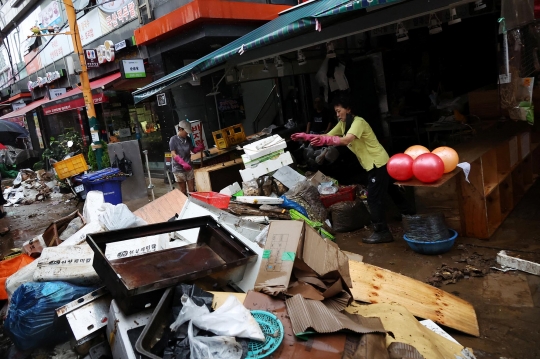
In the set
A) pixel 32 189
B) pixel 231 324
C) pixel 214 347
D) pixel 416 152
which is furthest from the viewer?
pixel 32 189

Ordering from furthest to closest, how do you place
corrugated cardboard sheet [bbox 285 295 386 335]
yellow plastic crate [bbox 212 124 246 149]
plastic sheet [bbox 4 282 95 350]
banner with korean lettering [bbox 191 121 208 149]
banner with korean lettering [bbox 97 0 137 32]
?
banner with korean lettering [bbox 97 0 137 32] → banner with korean lettering [bbox 191 121 208 149] → yellow plastic crate [bbox 212 124 246 149] → plastic sheet [bbox 4 282 95 350] → corrugated cardboard sheet [bbox 285 295 386 335]

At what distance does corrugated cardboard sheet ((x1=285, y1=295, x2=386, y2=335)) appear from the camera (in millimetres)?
2258

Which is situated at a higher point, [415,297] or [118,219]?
[118,219]

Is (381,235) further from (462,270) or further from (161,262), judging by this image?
(161,262)

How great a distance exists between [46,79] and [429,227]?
1941cm

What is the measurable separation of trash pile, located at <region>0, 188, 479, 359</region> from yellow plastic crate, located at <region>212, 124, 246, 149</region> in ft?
13.5

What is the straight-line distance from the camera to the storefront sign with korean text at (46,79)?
56.6 feet

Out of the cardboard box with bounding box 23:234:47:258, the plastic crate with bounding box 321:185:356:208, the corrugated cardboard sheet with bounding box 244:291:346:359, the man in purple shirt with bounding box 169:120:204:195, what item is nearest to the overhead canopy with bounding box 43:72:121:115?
the man in purple shirt with bounding box 169:120:204:195

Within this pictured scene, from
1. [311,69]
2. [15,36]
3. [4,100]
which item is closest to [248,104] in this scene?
[311,69]

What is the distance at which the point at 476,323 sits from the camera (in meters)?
3.31

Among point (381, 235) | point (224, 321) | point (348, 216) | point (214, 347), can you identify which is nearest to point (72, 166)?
point (348, 216)

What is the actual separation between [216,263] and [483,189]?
3.50 metres

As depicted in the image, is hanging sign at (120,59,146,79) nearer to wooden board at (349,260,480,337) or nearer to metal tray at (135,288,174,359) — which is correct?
wooden board at (349,260,480,337)

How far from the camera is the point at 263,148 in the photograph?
6523 mm
